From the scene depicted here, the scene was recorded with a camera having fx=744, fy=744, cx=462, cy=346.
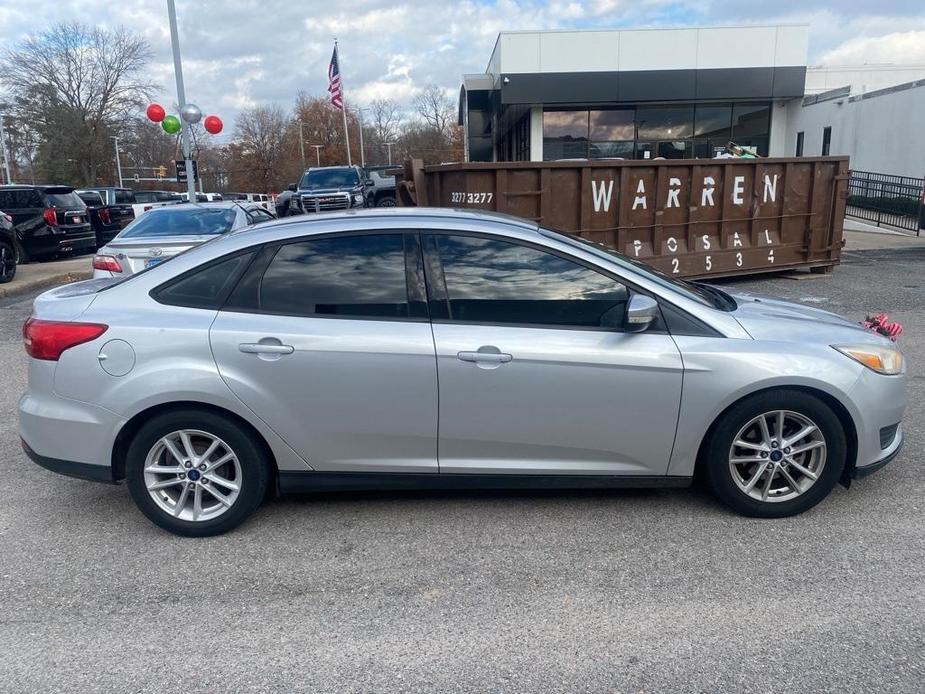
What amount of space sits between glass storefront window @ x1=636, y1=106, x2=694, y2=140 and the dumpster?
14.6 meters

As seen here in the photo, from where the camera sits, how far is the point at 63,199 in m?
17.3

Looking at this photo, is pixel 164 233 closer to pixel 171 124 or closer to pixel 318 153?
pixel 171 124

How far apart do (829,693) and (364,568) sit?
2016mm

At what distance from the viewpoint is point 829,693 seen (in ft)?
8.66

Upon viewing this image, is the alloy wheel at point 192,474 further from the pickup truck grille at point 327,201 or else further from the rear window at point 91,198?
the rear window at point 91,198

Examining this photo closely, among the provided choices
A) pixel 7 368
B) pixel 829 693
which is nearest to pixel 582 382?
pixel 829 693

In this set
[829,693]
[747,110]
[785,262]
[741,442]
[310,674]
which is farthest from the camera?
[747,110]

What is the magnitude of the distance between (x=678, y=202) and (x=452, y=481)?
8.52 m

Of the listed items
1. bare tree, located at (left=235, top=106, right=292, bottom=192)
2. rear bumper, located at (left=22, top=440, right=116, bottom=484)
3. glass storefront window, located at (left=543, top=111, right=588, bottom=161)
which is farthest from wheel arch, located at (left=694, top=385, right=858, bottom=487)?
bare tree, located at (left=235, top=106, right=292, bottom=192)

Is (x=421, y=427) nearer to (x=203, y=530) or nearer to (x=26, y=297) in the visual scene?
(x=203, y=530)

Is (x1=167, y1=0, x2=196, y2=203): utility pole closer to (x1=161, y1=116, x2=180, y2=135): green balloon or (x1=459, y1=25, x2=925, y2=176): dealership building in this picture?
(x1=161, y1=116, x2=180, y2=135): green balloon

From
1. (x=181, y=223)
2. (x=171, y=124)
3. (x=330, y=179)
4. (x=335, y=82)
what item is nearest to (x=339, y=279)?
(x=181, y=223)

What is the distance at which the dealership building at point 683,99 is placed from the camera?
79.6 ft

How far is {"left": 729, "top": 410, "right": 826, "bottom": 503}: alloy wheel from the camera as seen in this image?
381 centimetres
